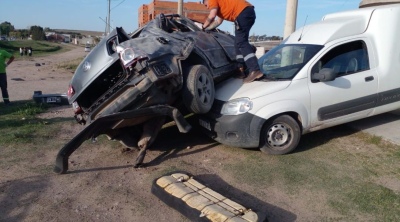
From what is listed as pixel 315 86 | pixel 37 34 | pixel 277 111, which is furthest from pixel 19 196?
pixel 37 34

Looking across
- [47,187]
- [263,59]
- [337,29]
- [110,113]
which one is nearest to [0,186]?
[47,187]

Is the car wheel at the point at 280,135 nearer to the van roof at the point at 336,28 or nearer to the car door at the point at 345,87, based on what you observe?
the car door at the point at 345,87

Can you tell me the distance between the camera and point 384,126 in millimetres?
6535

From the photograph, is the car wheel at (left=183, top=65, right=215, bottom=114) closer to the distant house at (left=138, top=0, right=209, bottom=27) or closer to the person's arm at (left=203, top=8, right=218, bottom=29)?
the person's arm at (left=203, top=8, right=218, bottom=29)

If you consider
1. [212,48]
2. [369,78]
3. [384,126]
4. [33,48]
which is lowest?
[33,48]

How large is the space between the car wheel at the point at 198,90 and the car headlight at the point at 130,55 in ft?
2.51

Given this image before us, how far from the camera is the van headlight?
5.27 m

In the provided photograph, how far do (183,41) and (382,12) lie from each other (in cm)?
336

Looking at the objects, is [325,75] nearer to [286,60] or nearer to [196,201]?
[286,60]

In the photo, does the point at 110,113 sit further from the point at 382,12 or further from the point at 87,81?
the point at 382,12

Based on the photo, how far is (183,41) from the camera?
560 centimetres

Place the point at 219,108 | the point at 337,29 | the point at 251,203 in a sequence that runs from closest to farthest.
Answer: the point at 251,203 → the point at 219,108 → the point at 337,29

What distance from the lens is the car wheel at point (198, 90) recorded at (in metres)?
5.16

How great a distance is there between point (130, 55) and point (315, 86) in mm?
2755
